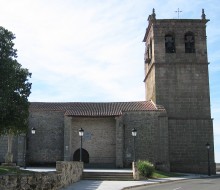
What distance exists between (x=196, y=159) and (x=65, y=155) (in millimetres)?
13529

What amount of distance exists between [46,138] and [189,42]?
62.0ft

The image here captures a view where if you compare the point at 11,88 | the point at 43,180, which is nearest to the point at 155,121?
the point at 11,88

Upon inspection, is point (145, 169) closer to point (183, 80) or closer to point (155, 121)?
point (155, 121)

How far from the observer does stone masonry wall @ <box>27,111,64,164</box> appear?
38719 mm

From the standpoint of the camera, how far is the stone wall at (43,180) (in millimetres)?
10005

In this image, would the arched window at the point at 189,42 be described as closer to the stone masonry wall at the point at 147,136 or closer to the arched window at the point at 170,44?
the arched window at the point at 170,44

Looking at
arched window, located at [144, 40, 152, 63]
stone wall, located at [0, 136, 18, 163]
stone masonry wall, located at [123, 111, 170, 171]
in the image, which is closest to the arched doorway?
stone masonry wall, located at [123, 111, 170, 171]

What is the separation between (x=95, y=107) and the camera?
40.8 m

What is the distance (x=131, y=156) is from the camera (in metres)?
38.1

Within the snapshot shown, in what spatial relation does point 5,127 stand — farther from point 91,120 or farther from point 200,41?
point 200,41

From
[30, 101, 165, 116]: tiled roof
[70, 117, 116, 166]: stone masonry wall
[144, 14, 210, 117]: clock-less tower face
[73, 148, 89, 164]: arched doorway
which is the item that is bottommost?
[73, 148, 89, 164]: arched doorway

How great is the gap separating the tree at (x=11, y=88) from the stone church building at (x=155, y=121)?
19101 millimetres

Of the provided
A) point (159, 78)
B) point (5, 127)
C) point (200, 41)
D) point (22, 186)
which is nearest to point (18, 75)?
point (5, 127)

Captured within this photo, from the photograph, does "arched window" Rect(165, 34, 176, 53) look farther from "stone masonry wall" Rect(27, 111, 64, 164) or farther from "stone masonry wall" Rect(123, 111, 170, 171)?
"stone masonry wall" Rect(27, 111, 64, 164)
